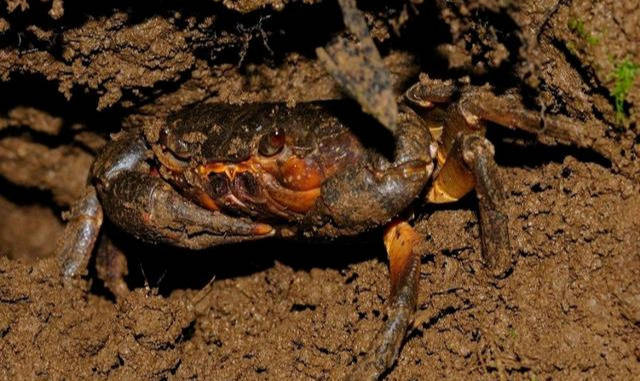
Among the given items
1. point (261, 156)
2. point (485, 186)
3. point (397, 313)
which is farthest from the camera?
point (261, 156)

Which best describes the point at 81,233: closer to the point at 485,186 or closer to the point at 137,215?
the point at 137,215

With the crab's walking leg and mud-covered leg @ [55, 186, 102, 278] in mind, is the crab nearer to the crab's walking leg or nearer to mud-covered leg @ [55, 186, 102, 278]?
the crab's walking leg

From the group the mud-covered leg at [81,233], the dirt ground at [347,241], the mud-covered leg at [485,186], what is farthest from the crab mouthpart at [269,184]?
the mud-covered leg at [81,233]

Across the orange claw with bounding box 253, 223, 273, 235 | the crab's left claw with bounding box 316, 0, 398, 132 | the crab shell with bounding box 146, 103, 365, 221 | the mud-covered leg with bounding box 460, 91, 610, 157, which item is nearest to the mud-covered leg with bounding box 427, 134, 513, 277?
the mud-covered leg with bounding box 460, 91, 610, 157

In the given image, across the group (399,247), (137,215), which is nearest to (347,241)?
(399,247)

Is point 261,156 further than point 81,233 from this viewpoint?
No

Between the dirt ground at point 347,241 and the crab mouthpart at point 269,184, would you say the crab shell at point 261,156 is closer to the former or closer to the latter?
the crab mouthpart at point 269,184

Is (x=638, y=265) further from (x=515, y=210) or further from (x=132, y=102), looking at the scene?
(x=132, y=102)
